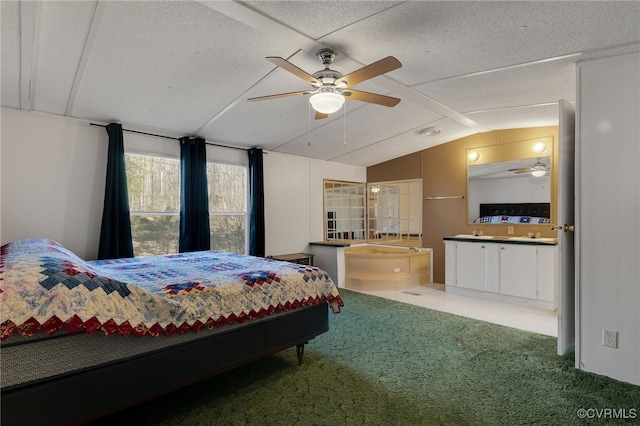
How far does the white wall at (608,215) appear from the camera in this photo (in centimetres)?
228

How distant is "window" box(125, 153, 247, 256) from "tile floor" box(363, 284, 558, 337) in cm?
254

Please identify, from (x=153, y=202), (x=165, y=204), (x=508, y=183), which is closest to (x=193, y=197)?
(x=165, y=204)

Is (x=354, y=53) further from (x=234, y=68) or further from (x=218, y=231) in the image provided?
(x=218, y=231)

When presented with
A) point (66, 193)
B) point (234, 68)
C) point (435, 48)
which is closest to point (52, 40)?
point (234, 68)

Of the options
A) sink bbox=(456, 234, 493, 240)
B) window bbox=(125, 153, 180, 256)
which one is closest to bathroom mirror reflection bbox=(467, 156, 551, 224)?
sink bbox=(456, 234, 493, 240)

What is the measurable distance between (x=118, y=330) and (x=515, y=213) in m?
5.27

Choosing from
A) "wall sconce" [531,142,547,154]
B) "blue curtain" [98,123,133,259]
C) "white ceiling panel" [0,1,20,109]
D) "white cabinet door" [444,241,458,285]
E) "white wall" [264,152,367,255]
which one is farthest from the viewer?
"white wall" [264,152,367,255]

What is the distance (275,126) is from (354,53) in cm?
189

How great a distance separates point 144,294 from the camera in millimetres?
1677

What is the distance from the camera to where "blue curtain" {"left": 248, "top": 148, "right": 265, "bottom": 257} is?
16.2 feet

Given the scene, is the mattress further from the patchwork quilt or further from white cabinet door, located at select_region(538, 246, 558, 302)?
white cabinet door, located at select_region(538, 246, 558, 302)

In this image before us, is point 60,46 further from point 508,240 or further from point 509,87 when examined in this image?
point 508,240

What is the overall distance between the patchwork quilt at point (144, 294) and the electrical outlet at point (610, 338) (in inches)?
78.9

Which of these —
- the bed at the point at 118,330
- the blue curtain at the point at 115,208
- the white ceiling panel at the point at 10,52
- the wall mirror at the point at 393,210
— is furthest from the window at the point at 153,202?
the wall mirror at the point at 393,210
